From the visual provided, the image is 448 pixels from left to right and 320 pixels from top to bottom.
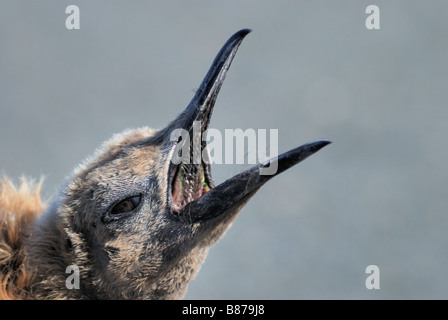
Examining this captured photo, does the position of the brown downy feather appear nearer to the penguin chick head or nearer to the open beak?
the penguin chick head

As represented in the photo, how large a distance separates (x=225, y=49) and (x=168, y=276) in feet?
2.10

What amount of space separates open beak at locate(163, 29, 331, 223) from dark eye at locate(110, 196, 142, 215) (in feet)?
0.29

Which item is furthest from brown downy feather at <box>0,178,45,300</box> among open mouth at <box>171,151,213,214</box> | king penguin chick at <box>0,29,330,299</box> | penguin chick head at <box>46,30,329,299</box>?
open mouth at <box>171,151,213,214</box>

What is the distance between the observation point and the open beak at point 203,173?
1.60m

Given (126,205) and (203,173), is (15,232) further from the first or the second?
(203,173)

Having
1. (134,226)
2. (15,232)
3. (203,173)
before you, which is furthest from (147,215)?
(15,232)

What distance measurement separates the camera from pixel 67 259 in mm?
1722

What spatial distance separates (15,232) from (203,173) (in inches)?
22.5

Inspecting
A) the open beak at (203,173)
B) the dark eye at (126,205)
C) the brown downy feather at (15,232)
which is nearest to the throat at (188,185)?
the open beak at (203,173)

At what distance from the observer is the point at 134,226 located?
1.70 metres

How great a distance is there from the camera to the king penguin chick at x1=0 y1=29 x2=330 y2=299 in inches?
66.8
